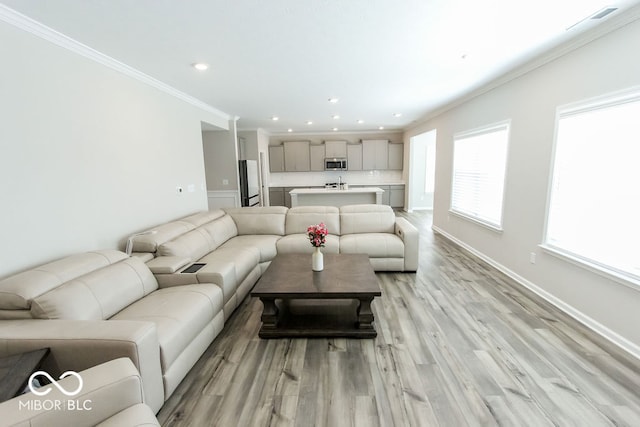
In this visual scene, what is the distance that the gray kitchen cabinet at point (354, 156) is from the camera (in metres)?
9.02

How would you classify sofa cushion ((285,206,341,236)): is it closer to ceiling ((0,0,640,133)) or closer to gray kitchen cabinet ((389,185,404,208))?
ceiling ((0,0,640,133))

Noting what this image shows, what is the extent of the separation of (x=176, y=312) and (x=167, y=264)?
73 cm

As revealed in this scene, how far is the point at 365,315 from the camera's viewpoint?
2.50 metres

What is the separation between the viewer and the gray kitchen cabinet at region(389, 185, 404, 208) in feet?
29.8

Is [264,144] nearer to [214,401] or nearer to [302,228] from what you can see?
[302,228]

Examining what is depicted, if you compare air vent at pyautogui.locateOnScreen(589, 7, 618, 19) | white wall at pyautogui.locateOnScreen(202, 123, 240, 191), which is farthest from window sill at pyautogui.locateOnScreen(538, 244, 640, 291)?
white wall at pyautogui.locateOnScreen(202, 123, 240, 191)

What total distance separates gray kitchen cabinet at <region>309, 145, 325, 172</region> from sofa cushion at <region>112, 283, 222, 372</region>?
7.01 m

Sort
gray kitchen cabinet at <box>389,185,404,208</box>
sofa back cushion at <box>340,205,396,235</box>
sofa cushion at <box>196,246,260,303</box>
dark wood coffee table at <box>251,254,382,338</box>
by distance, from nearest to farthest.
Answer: dark wood coffee table at <box>251,254,382,338</box>, sofa cushion at <box>196,246,260,303</box>, sofa back cushion at <box>340,205,396,235</box>, gray kitchen cabinet at <box>389,185,404,208</box>

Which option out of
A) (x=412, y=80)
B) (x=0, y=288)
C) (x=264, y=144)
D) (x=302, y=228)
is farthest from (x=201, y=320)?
(x=264, y=144)

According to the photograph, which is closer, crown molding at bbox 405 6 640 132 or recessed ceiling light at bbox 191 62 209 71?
crown molding at bbox 405 6 640 132

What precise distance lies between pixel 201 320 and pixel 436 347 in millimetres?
1878

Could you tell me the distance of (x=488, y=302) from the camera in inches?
119

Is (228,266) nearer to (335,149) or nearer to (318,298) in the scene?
(318,298)

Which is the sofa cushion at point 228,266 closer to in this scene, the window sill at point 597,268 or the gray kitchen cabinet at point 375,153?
the window sill at point 597,268
